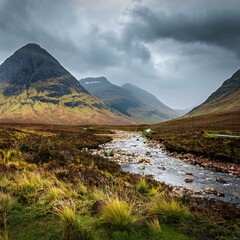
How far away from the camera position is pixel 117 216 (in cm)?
704

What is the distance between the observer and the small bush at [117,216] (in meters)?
6.91

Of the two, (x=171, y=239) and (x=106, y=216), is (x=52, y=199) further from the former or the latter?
(x=171, y=239)

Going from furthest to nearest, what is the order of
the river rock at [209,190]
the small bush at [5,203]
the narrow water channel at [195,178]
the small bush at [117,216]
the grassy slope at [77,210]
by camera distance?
the river rock at [209,190]
the narrow water channel at [195,178]
the small bush at [5,203]
the small bush at [117,216]
the grassy slope at [77,210]

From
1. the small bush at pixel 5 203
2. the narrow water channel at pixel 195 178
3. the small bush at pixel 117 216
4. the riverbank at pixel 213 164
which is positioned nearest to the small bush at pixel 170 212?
the small bush at pixel 117 216

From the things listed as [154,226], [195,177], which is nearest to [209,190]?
[195,177]

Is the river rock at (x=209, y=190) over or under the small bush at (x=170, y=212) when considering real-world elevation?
under

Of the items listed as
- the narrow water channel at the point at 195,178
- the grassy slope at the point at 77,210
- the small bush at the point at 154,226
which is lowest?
the narrow water channel at the point at 195,178

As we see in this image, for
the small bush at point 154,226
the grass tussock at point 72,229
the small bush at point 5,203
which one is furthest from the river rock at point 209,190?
the small bush at point 5,203

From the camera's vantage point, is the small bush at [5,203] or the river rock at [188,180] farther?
the river rock at [188,180]

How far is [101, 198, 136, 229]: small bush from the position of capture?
691cm

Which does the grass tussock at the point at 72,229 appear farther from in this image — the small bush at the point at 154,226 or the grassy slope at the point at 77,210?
the small bush at the point at 154,226

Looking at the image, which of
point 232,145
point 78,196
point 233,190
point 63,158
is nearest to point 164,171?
point 233,190


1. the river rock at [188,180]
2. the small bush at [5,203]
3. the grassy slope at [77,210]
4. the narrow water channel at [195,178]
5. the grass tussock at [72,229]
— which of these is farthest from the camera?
the river rock at [188,180]

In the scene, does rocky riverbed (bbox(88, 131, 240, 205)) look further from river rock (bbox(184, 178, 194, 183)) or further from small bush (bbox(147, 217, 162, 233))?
small bush (bbox(147, 217, 162, 233))
